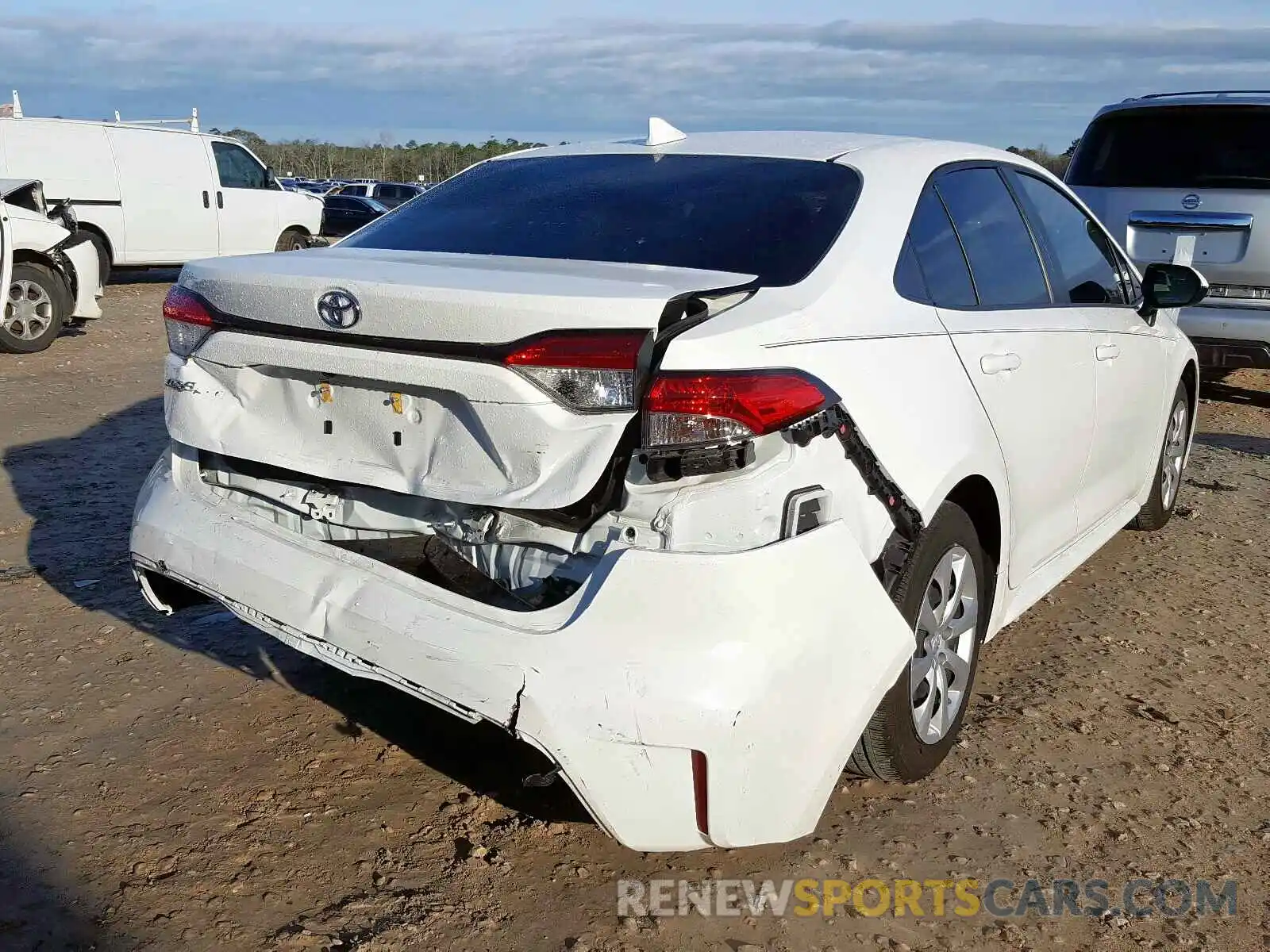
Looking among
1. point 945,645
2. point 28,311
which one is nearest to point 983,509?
point 945,645

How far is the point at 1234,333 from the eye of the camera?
728 cm

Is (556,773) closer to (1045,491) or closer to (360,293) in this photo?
(360,293)

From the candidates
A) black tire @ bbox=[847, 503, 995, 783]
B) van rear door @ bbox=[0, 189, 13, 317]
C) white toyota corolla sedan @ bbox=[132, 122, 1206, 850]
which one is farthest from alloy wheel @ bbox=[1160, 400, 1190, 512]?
van rear door @ bbox=[0, 189, 13, 317]

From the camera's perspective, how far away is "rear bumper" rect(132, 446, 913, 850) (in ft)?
7.39

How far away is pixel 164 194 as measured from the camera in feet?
47.4

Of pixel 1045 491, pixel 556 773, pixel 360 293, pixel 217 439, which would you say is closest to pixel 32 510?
pixel 217 439

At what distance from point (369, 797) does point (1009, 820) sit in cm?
163

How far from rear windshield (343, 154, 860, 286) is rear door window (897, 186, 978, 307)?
209 millimetres

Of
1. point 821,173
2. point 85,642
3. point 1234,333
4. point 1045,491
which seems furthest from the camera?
point 1234,333

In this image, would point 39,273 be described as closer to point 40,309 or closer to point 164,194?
point 40,309

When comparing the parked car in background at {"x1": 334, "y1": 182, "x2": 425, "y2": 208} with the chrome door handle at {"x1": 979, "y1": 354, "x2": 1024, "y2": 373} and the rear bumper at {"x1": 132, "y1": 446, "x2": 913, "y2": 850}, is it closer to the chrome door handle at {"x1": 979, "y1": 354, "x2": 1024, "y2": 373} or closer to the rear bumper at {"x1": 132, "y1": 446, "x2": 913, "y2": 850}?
the chrome door handle at {"x1": 979, "y1": 354, "x2": 1024, "y2": 373}

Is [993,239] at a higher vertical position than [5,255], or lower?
higher

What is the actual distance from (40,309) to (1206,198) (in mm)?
9022

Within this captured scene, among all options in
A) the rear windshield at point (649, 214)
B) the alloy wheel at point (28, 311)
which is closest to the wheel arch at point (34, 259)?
the alloy wheel at point (28, 311)
